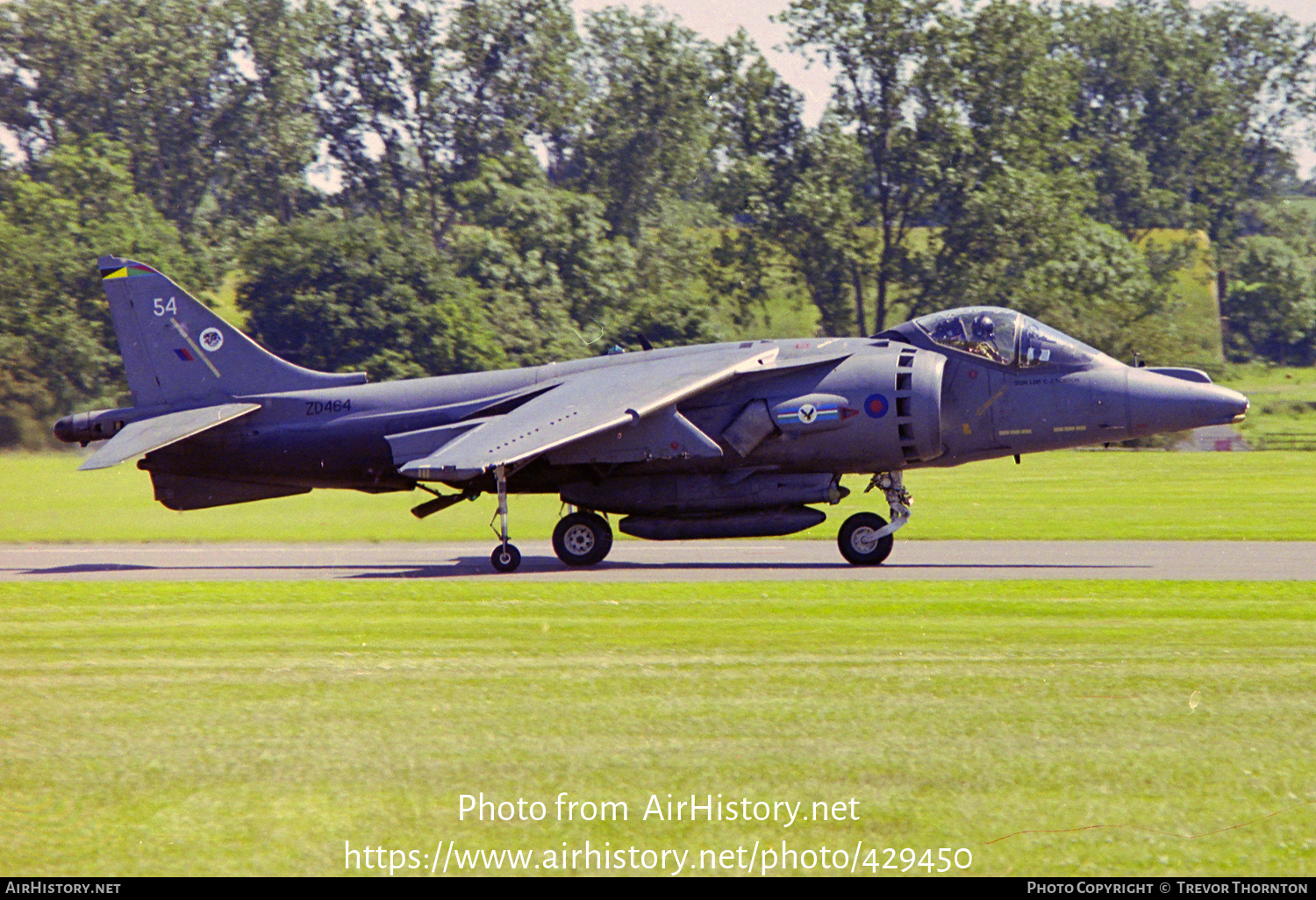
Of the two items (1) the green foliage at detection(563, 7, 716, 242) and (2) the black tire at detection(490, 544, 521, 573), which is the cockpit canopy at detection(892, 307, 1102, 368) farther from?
(1) the green foliage at detection(563, 7, 716, 242)

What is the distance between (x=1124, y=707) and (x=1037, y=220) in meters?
54.8

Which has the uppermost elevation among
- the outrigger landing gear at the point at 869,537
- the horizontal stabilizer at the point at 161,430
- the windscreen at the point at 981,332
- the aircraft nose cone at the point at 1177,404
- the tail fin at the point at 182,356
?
the tail fin at the point at 182,356

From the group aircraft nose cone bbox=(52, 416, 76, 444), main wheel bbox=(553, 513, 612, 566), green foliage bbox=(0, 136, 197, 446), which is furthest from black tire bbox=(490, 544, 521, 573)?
green foliage bbox=(0, 136, 197, 446)

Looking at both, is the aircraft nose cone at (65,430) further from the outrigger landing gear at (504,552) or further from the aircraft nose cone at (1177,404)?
the aircraft nose cone at (1177,404)

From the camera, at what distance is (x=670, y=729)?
883 centimetres

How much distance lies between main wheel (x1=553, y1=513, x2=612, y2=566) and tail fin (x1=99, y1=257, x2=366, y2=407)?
4265 millimetres

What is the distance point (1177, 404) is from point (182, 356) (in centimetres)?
1441

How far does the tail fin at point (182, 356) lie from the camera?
20.7 meters

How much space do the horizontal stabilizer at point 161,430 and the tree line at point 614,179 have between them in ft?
54.4

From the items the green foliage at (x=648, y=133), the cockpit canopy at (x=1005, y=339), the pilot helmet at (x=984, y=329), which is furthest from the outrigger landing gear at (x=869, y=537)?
the green foliage at (x=648, y=133)

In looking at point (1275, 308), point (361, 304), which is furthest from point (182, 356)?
point (1275, 308)

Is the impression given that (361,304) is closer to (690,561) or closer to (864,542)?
(690,561)

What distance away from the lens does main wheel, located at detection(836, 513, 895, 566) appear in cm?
1852
